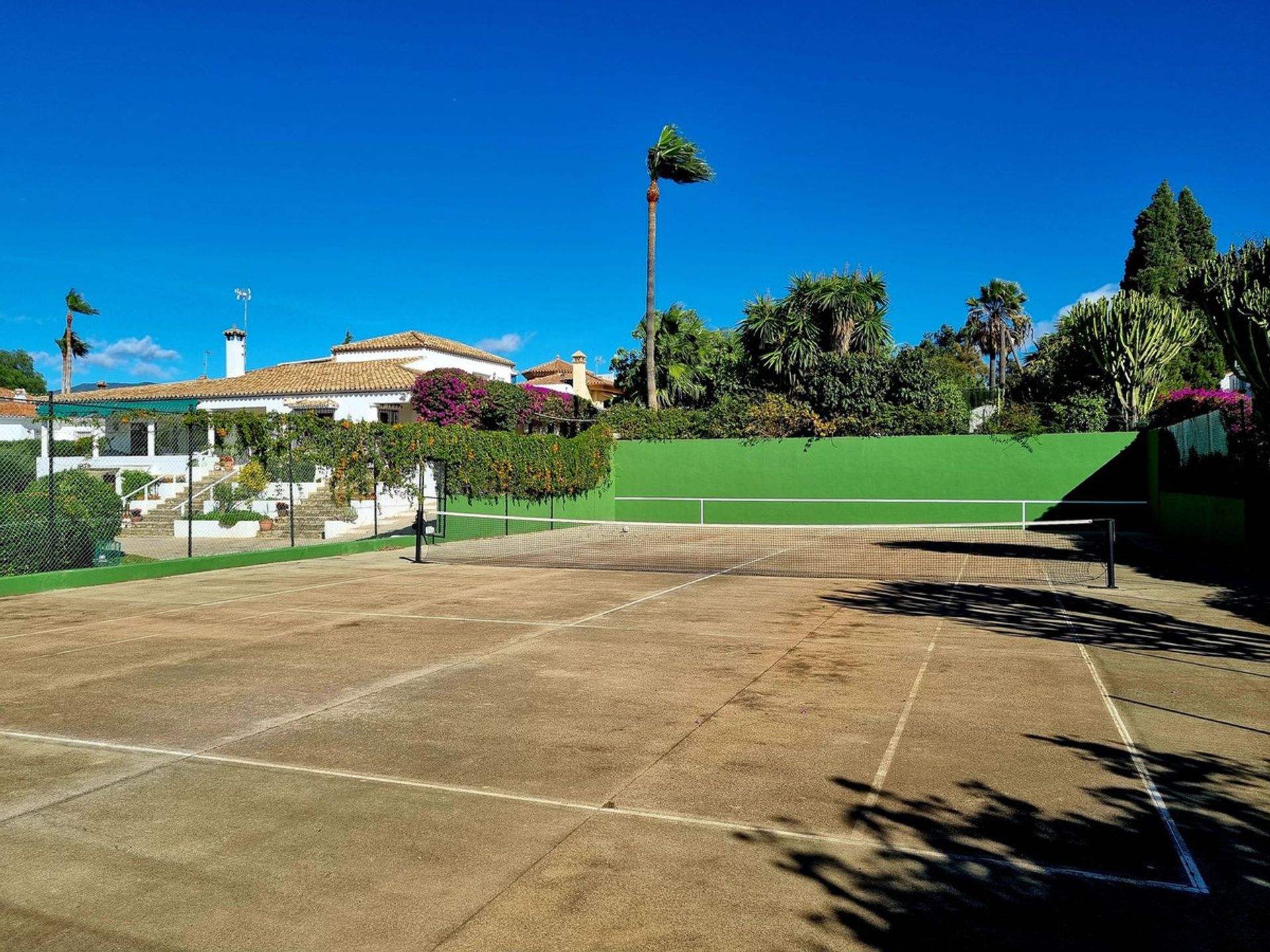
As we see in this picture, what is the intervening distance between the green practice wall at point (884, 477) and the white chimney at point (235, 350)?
26.3m

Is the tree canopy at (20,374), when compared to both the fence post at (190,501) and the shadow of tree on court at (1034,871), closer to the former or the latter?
the fence post at (190,501)

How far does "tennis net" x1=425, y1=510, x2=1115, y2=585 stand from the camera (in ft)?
52.7

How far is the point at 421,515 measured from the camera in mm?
18031

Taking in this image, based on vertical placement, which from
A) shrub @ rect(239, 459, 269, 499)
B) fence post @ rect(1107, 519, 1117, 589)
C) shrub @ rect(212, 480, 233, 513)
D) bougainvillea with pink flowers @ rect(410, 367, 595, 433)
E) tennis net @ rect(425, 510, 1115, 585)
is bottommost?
tennis net @ rect(425, 510, 1115, 585)

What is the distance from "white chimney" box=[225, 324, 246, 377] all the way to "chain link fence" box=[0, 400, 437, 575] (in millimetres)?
15138

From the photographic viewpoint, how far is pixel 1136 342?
94.7ft

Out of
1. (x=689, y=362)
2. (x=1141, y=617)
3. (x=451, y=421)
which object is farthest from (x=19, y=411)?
(x=1141, y=617)

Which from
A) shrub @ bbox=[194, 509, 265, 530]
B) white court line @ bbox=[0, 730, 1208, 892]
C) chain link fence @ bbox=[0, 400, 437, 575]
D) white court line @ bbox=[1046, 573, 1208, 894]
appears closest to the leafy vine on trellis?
chain link fence @ bbox=[0, 400, 437, 575]

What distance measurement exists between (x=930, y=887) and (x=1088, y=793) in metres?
1.63

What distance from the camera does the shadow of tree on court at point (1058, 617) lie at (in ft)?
30.4

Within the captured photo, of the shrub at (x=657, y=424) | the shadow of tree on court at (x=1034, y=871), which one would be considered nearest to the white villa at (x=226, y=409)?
the shrub at (x=657, y=424)

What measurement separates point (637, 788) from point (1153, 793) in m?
2.81

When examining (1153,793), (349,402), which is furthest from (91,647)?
(349,402)

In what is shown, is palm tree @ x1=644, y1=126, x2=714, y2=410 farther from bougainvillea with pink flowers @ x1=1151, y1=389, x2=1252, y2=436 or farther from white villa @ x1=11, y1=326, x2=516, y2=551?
bougainvillea with pink flowers @ x1=1151, y1=389, x2=1252, y2=436
